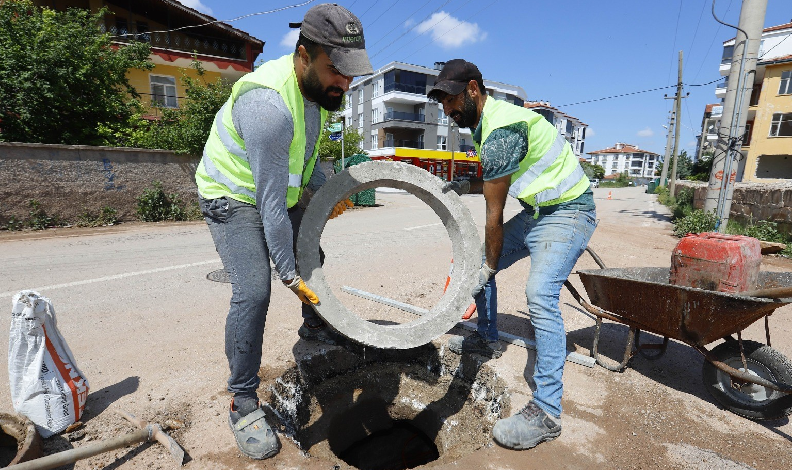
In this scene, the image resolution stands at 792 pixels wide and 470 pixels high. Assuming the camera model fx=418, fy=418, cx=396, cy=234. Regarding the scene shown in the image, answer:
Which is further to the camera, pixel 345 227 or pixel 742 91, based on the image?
pixel 345 227

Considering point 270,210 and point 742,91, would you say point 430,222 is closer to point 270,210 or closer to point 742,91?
point 742,91

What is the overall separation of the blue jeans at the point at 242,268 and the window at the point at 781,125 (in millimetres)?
36839

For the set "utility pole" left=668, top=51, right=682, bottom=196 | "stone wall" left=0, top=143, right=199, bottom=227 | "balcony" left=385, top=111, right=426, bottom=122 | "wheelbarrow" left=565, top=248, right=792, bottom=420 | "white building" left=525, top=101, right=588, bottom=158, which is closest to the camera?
"wheelbarrow" left=565, top=248, right=792, bottom=420

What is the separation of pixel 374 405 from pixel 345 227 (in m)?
6.95

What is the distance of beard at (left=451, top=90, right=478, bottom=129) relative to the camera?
269cm

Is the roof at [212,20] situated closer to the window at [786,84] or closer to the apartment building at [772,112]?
the apartment building at [772,112]

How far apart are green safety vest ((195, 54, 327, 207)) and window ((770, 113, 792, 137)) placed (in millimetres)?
36586

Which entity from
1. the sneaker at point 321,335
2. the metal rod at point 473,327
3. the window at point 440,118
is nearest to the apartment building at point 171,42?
the metal rod at point 473,327

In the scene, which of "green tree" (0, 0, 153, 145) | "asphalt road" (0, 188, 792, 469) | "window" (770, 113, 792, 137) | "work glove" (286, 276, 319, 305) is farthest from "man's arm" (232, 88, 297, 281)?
"window" (770, 113, 792, 137)

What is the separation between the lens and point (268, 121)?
193 cm

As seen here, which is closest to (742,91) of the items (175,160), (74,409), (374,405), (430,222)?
(430,222)

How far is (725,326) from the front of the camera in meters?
2.59

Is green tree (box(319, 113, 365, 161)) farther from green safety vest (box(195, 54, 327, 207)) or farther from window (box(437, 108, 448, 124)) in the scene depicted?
green safety vest (box(195, 54, 327, 207))

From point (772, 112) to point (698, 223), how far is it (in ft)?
85.6
